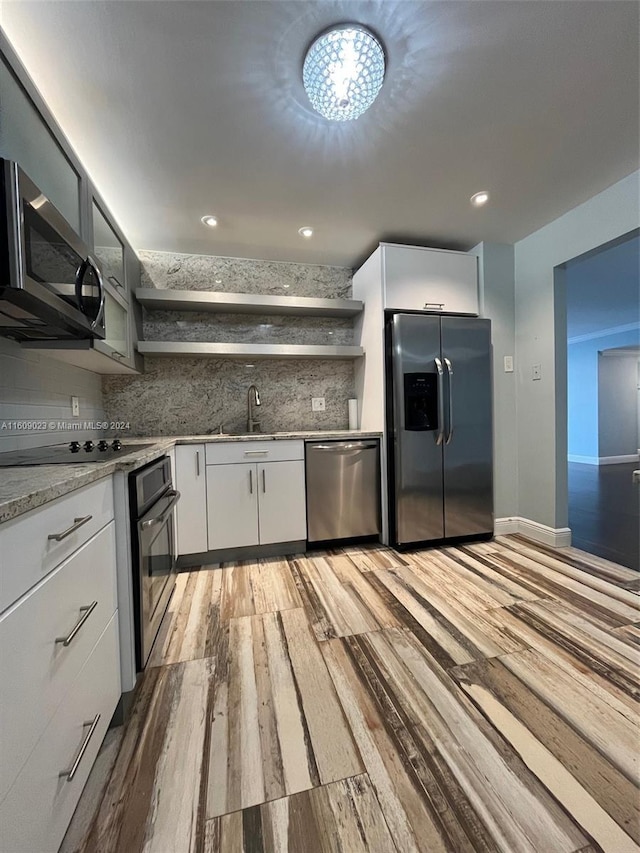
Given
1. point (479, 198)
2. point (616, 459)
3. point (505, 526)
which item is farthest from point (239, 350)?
point (616, 459)

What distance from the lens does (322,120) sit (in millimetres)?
1558

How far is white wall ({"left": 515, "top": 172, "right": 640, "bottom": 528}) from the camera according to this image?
7.81ft

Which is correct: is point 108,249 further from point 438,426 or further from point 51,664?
point 438,426

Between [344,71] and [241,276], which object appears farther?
[241,276]

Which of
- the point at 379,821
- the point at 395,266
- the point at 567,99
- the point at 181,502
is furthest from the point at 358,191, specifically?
the point at 379,821

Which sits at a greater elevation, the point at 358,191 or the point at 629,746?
the point at 358,191

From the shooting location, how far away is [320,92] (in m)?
1.35

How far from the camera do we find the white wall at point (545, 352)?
238 centimetres

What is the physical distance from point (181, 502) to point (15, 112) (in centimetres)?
195

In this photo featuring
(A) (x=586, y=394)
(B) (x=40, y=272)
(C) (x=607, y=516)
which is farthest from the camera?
(A) (x=586, y=394)

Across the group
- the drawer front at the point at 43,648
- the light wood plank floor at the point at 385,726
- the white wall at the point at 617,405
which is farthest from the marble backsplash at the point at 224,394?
the white wall at the point at 617,405

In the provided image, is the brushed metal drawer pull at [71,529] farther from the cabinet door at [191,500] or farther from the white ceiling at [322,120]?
the white ceiling at [322,120]

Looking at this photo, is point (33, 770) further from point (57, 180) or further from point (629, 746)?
point (57, 180)

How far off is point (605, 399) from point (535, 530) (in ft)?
19.3
